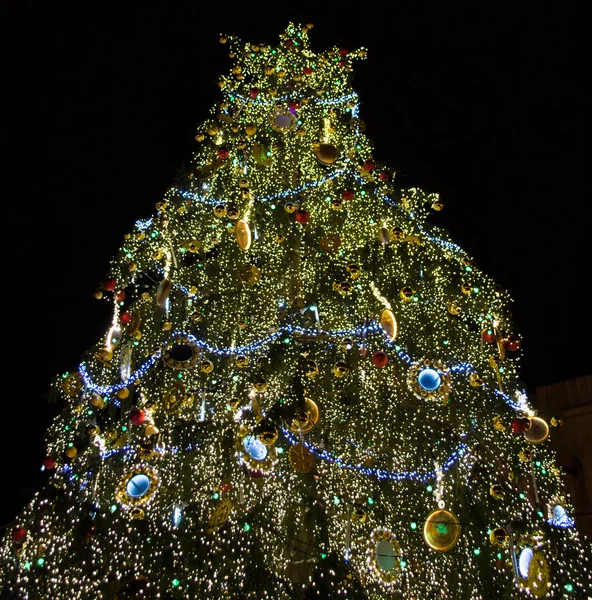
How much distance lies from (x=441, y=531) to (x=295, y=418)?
116cm

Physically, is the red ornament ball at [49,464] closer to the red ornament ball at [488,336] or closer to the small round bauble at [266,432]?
the small round bauble at [266,432]

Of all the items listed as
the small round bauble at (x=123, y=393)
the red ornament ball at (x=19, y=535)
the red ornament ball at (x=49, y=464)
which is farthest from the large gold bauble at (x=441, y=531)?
the red ornament ball at (x=49, y=464)

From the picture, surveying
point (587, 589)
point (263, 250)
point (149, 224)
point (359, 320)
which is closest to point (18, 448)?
point (149, 224)

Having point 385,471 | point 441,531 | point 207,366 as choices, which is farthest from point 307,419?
point 441,531

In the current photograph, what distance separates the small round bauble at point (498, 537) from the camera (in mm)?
3100

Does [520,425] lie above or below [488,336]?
below

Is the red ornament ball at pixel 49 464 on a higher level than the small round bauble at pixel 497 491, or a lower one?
higher

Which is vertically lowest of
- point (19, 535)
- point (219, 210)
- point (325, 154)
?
point (19, 535)

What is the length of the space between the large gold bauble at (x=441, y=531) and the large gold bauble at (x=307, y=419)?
0.94 metres

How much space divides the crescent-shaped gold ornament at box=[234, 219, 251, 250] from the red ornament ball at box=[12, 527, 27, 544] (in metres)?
2.56

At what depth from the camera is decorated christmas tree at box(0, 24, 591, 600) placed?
124 inches

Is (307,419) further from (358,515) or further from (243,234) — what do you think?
(243,234)

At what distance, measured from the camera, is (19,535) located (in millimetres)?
3469

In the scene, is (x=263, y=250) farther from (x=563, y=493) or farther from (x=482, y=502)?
(x=563, y=493)
